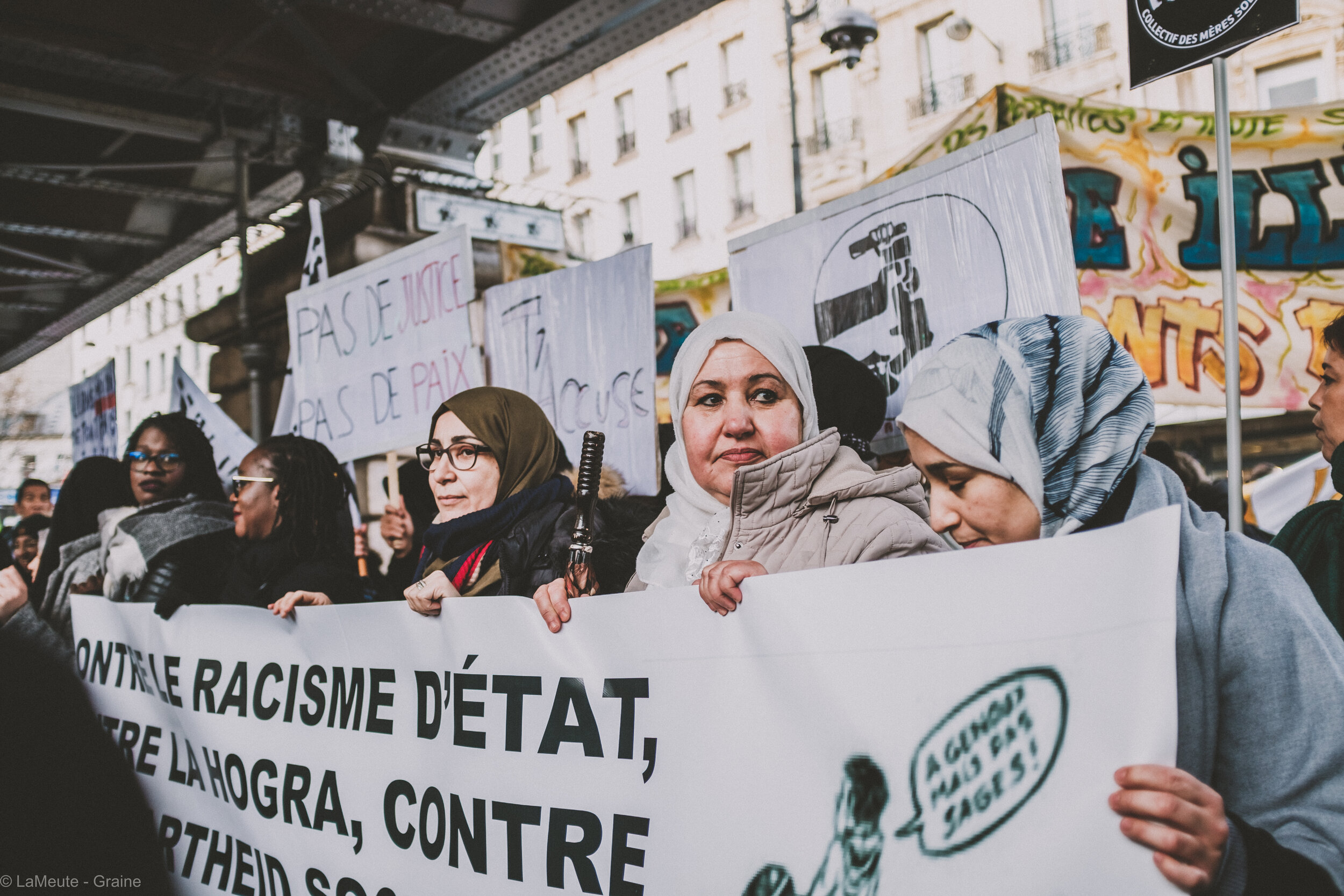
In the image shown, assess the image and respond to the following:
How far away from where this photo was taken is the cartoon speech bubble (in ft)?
3.93

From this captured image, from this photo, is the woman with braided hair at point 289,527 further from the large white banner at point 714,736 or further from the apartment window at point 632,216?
the apartment window at point 632,216

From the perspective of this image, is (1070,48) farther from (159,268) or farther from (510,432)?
(510,432)

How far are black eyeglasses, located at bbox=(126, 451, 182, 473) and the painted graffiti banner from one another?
9.03 ft

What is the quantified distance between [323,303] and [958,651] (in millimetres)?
4114

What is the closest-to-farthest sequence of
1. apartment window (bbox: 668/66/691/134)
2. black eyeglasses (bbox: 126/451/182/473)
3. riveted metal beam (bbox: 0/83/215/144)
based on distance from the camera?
1. black eyeglasses (bbox: 126/451/182/473)
2. riveted metal beam (bbox: 0/83/215/144)
3. apartment window (bbox: 668/66/691/134)

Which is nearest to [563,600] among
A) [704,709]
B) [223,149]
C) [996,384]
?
[704,709]

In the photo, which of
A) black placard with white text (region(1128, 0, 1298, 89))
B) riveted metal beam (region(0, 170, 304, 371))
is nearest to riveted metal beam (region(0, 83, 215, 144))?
riveted metal beam (region(0, 170, 304, 371))

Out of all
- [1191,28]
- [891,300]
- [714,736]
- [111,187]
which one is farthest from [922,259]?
[111,187]

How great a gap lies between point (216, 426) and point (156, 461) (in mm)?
1406

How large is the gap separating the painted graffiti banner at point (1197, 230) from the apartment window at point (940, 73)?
20421mm

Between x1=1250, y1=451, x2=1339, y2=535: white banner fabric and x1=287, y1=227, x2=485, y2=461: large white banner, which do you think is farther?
x1=1250, y1=451, x2=1339, y2=535: white banner fabric

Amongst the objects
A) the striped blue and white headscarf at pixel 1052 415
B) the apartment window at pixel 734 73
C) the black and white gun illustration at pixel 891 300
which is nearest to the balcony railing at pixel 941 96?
the apartment window at pixel 734 73

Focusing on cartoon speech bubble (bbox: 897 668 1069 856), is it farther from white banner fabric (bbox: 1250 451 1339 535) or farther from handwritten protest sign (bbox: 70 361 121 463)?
handwritten protest sign (bbox: 70 361 121 463)

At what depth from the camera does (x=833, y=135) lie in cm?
2503
